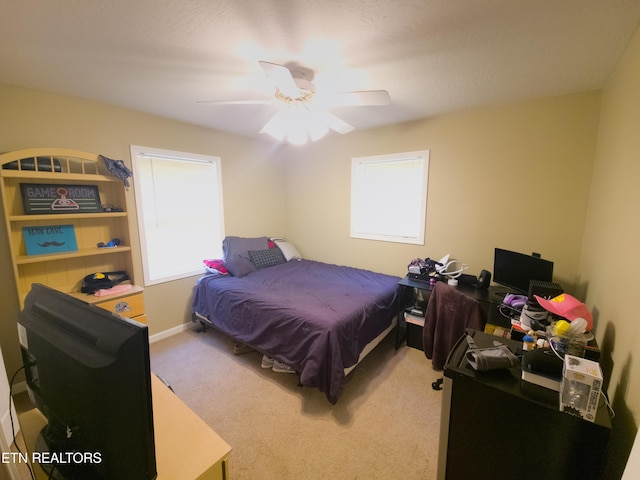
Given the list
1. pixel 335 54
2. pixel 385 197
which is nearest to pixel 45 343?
pixel 335 54

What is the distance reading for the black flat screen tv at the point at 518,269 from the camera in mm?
2084

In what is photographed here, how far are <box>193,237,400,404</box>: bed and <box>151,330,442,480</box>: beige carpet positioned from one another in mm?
227

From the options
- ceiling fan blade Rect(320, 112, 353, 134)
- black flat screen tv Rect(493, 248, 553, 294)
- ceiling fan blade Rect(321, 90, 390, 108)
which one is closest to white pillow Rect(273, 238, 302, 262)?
ceiling fan blade Rect(320, 112, 353, 134)

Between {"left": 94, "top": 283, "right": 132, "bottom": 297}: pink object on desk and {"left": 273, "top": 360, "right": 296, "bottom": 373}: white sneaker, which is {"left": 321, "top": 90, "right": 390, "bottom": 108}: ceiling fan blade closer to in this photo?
{"left": 273, "top": 360, "right": 296, "bottom": 373}: white sneaker

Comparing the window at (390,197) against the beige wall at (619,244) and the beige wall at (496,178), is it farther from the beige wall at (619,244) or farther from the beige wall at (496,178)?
the beige wall at (619,244)

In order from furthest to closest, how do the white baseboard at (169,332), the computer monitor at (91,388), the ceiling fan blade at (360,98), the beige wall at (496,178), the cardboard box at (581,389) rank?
the white baseboard at (169,332) < the beige wall at (496,178) < the ceiling fan blade at (360,98) < the cardboard box at (581,389) < the computer monitor at (91,388)

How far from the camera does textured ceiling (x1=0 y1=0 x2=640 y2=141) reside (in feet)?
4.15

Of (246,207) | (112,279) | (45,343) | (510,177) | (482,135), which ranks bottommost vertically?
(112,279)

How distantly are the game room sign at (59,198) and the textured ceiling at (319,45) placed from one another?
78cm

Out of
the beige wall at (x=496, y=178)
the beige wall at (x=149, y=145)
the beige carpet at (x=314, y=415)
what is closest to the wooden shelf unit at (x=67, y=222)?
the beige wall at (x=149, y=145)

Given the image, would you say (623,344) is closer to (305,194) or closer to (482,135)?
→ (482,135)

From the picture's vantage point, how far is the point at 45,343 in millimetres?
711

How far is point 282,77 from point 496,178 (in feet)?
7.37

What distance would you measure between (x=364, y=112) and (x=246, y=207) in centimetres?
204
